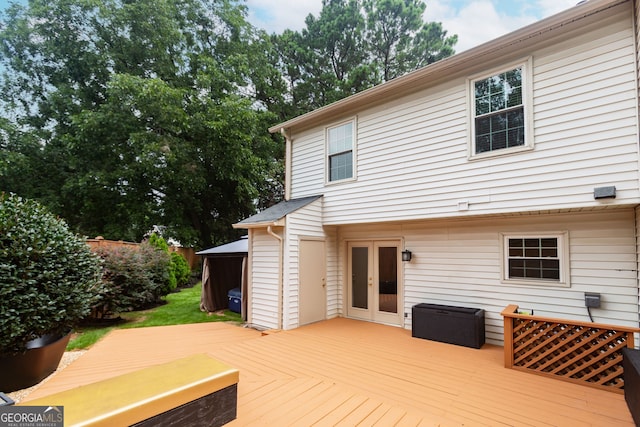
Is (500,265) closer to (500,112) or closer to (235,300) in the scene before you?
(500,112)

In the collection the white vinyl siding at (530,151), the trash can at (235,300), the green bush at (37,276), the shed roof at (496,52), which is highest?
the shed roof at (496,52)

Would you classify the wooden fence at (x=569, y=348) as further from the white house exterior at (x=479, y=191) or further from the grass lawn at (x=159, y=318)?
the grass lawn at (x=159, y=318)

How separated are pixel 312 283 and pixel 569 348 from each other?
15.2 feet

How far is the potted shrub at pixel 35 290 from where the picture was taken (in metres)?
3.78

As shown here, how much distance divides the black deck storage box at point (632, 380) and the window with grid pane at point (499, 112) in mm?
3034

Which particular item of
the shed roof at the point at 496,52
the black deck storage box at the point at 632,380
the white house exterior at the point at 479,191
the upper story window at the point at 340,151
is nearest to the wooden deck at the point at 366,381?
the black deck storage box at the point at 632,380

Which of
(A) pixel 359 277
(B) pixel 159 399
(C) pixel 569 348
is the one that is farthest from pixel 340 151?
(B) pixel 159 399

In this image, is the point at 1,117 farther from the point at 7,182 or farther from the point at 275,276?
the point at 275,276

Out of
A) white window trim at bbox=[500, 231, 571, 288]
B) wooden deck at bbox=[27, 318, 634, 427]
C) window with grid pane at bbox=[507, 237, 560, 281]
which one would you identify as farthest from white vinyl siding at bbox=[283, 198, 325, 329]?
window with grid pane at bbox=[507, 237, 560, 281]

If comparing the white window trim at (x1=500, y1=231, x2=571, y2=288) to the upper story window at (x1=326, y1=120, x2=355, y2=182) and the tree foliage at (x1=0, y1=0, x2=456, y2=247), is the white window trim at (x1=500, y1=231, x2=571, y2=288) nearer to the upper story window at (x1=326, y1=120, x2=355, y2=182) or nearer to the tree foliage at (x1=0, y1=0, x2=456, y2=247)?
the upper story window at (x1=326, y1=120, x2=355, y2=182)

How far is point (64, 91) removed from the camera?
13.6 m

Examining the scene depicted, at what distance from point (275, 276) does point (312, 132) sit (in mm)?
3738

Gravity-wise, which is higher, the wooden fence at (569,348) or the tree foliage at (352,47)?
the tree foliage at (352,47)

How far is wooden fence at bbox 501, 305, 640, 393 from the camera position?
12.4 feet
